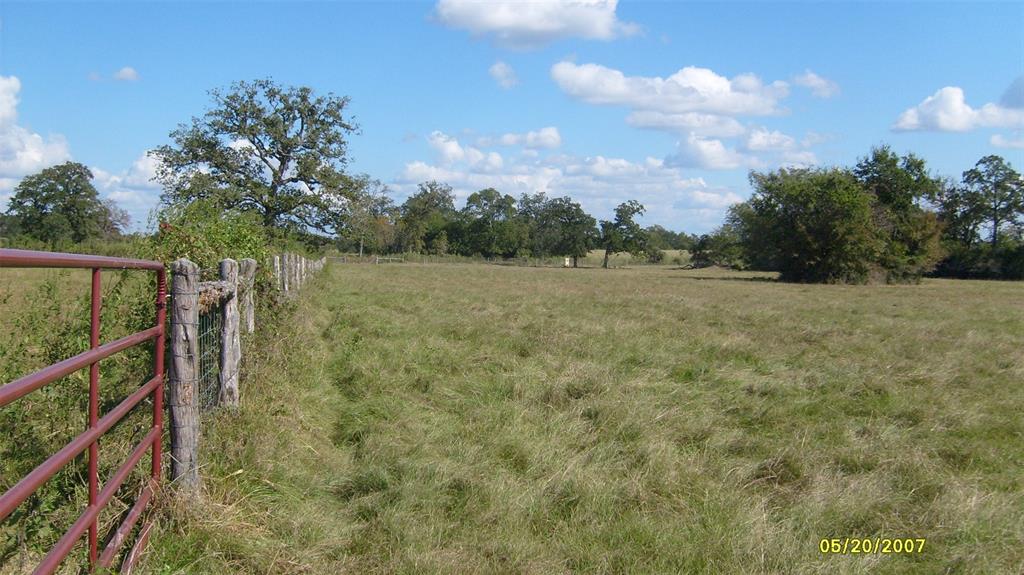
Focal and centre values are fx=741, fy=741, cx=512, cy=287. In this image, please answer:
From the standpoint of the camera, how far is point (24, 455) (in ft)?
12.8

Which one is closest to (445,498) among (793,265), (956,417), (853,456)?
(853,456)

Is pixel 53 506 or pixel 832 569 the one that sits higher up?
pixel 53 506

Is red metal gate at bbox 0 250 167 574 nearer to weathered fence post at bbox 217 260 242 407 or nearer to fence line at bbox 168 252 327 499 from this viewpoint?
fence line at bbox 168 252 327 499

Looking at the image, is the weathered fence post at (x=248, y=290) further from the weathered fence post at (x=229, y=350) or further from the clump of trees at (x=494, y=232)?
the clump of trees at (x=494, y=232)

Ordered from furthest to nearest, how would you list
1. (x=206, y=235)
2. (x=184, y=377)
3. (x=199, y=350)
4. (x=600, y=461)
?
(x=206, y=235), (x=600, y=461), (x=199, y=350), (x=184, y=377)

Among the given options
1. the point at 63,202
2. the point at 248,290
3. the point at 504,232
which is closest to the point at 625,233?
the point at 504,232

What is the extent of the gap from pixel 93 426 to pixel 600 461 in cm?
365

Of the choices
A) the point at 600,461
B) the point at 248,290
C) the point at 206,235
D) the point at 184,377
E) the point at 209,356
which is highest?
the point at 206,235

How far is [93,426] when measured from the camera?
2783mm

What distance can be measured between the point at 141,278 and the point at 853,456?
550 centimetres

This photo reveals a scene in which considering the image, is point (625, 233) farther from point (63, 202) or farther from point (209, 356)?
point (209, 356)

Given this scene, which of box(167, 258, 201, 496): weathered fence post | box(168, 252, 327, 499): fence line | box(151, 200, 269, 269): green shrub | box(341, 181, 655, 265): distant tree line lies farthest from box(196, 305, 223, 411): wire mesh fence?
box(341, 181, 655, 265): distant tree line

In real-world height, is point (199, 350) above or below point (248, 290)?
below

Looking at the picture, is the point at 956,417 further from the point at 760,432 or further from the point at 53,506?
the point at 53,506
